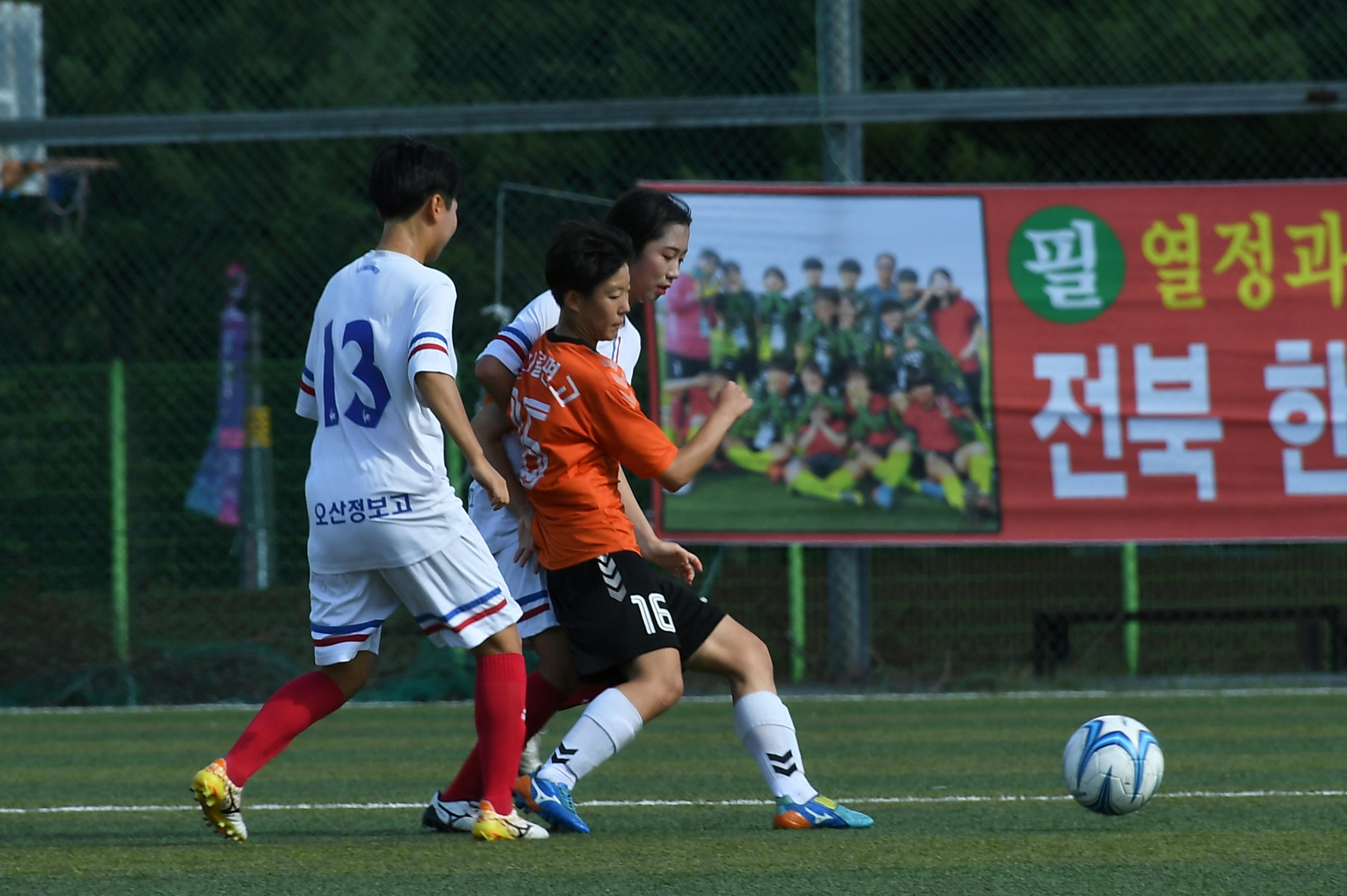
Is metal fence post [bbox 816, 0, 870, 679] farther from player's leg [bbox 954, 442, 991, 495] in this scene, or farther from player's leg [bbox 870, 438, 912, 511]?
player's leg [bbox 954, 442, 991, 495]

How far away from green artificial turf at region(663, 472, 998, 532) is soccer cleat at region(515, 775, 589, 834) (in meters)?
5.24

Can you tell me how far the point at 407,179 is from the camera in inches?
170

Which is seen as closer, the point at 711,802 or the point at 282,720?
the point at 282,720

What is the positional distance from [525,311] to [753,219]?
5.02m

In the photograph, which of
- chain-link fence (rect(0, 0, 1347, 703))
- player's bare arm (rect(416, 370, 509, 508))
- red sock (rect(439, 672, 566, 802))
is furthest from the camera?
chain-link fence (rect(0, 0, 1347, 703))

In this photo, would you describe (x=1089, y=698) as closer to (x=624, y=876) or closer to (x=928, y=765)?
(x=928, y=765)

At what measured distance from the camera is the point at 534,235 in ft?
35.7

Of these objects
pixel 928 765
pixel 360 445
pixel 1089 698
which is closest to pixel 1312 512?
Result: pixel 1089 698

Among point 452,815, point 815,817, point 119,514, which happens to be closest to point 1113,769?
point 815,817

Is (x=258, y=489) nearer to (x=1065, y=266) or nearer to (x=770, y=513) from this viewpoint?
(x=770, y=513)

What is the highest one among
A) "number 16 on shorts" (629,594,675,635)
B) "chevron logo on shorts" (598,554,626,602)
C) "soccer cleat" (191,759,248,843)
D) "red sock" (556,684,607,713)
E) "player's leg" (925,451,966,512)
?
"player's leg" (925,451,966,512)

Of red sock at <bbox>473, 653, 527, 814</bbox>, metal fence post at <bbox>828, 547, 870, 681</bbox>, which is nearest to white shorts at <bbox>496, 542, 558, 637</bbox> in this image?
red sock at <bbox>473, 653, 527, 814</bbox>

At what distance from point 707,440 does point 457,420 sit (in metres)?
0.63

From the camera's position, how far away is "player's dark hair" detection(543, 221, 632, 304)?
14.3 ft
